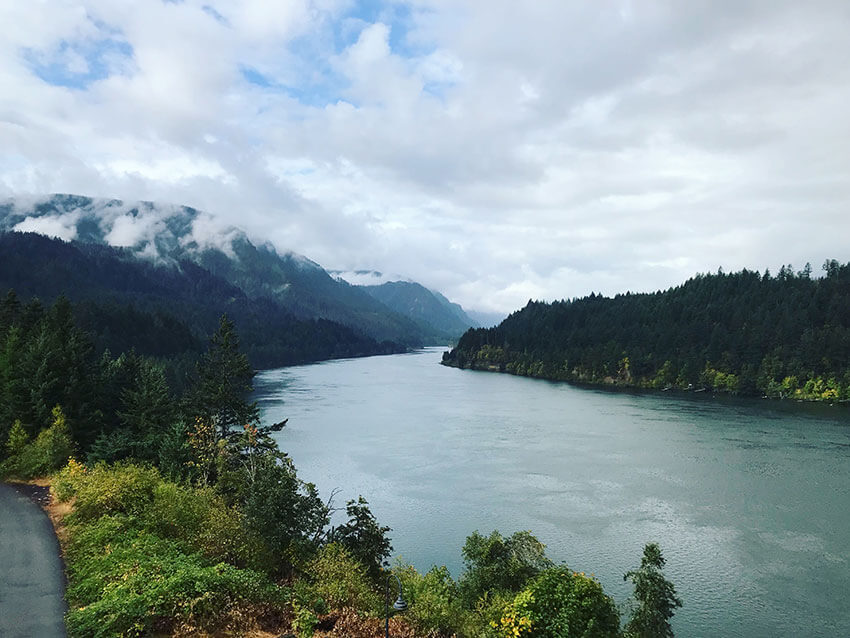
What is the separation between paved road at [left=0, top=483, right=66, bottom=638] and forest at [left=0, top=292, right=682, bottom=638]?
65 cm

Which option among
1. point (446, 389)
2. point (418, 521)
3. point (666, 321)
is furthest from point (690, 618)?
point (666, 321)

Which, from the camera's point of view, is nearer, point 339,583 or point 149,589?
point 149,589

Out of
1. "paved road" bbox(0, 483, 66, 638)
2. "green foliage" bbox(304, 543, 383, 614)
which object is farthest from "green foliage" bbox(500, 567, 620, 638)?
"paved road" bbox(0, 483, 66, 638)

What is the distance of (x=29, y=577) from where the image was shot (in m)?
21.9

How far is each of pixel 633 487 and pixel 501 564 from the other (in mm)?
40311

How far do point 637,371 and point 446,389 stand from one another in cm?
6408

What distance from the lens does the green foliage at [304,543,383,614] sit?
22.3 meters

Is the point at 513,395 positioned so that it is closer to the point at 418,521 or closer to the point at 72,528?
the point at 418,521

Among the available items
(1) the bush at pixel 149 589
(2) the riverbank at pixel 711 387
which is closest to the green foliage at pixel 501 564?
(1) the bush at pixel 149 589

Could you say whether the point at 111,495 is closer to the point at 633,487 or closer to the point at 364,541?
the point at 364,541

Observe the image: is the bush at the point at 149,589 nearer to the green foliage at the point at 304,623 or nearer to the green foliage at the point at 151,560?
the green foliage at the point at 151,560

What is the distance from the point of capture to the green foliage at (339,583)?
2228 cm

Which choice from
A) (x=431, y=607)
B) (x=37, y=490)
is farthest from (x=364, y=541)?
(x=37, y=490)

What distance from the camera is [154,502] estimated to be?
2745 centimetres
